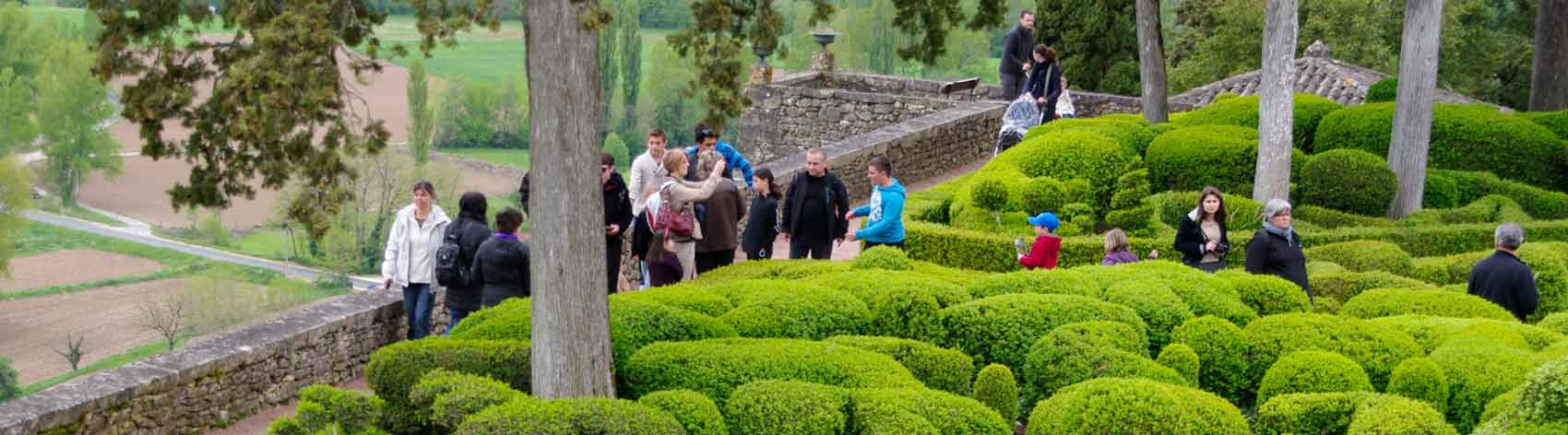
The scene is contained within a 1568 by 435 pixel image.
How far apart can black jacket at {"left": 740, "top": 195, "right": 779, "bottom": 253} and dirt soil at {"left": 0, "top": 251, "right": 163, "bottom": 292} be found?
8247 centimetres

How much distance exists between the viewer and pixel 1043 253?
10633 mm

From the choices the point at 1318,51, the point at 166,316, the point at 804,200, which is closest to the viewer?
the point at 804,200

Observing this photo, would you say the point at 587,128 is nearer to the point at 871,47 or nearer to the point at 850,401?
the point at 850,401

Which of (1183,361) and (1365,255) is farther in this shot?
(1365,255)

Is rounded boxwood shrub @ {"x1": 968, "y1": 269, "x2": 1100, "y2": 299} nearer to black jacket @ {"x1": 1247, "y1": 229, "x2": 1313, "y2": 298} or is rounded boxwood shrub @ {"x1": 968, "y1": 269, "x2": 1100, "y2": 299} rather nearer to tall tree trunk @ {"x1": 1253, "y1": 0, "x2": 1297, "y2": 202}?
black jacket @ {"x1": 1247, "y1": 229, "x2": 1313, "y2": 298}

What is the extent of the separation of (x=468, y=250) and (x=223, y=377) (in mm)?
1622

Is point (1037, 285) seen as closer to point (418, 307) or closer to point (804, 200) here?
point (804, 200)

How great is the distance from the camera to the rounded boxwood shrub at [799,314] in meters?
8.27

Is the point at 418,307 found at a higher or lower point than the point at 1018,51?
lower

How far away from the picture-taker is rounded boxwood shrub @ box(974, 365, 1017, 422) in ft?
24.6

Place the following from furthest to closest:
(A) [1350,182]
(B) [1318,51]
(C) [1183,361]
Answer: (B) [1318,51] < (A) [1350,182] < (C) [1183,361]

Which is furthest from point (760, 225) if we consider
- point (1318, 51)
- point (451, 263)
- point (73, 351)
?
point (73, 351)

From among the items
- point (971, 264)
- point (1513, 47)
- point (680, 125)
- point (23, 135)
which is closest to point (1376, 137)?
point (971, 264)

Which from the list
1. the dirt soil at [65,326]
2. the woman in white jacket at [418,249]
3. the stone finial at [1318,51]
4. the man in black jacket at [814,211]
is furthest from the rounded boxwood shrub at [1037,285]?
the dirt soil at [65,326]
